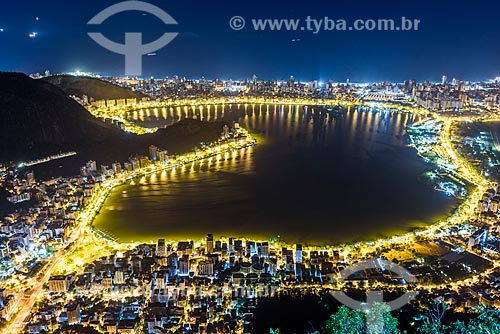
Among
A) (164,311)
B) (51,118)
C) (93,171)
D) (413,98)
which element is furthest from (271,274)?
(413,98)

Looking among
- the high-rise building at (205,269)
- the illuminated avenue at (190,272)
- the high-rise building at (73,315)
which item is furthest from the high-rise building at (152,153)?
the high-rise building at (73,315)

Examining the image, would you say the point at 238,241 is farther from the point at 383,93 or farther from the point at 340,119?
the point at 383,93

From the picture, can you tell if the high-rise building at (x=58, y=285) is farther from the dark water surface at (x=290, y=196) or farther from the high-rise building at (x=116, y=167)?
the high-rise building at (x=116, y=167)

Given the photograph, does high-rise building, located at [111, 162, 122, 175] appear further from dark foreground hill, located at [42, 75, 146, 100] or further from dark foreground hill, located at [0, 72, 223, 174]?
dark foreground hill, located at [42, 75, 146, 100]

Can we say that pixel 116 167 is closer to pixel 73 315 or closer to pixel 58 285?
pixel 58 285

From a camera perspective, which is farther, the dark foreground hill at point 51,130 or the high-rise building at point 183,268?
the dark foreground hill at point 51,130

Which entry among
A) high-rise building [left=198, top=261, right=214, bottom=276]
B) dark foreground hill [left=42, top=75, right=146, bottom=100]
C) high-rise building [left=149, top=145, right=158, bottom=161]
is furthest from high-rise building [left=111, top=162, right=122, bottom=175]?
dark foreground hill [left=42, top=75, right=146, bottom=100]

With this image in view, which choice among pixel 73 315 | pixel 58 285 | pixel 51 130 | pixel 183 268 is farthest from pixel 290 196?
pixel 51 130
